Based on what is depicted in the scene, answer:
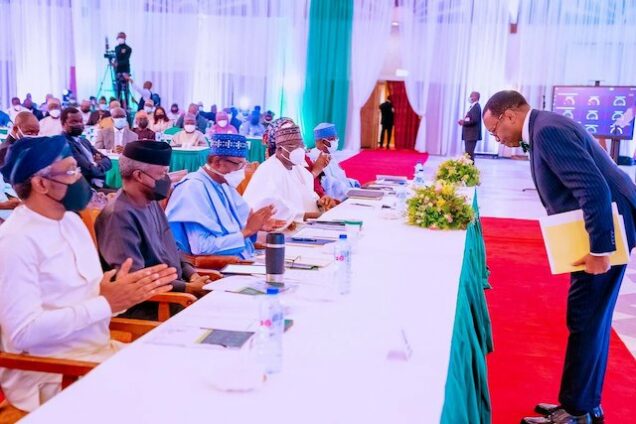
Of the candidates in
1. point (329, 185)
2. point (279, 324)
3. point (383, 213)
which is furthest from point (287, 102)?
point (279, 324)

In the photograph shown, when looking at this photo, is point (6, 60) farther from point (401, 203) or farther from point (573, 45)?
point (401, 203)

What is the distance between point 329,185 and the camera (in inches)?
244

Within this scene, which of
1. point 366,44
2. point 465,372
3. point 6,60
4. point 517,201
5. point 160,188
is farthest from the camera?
point 6,60

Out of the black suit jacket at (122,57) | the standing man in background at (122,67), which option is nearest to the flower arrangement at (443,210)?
the standing man in background at (122,67)

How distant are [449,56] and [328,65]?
3.04 meters

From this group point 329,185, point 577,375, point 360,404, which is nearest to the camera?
point 360,404

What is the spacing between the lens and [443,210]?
410 cm

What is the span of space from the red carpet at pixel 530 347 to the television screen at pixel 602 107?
17.0 ft

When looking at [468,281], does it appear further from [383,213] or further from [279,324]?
[279,324]

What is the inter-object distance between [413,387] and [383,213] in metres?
2.90

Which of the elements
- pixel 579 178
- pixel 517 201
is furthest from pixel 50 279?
pixel 517 201

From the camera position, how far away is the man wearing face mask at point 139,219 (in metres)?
2.80

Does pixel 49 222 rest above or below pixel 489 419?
above

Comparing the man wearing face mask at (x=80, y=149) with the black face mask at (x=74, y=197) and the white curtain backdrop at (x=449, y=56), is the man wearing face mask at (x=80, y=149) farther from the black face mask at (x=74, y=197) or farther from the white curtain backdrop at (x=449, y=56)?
the white curtain backdrop at (x=449, y=56)
